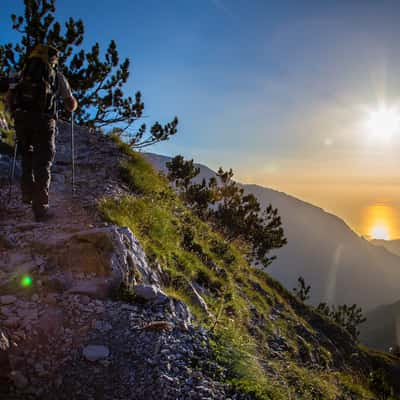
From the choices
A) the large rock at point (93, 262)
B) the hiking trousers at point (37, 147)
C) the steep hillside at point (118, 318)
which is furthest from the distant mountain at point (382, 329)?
the hiking trousers at point (37, 147)

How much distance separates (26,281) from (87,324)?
0.99m

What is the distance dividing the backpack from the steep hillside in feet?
6.14

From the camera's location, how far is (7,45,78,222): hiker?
5332 millimetres

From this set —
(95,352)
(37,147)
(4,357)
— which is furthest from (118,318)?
(37,147)

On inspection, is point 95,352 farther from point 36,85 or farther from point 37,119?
point 36,85

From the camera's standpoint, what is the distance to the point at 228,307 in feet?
22.0

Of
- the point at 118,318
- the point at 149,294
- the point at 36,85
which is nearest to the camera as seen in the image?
the point at 118,318

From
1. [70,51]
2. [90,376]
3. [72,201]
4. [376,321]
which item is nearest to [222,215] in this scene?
[70,51]

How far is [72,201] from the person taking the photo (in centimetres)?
650

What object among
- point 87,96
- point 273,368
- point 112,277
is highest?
point 87,96

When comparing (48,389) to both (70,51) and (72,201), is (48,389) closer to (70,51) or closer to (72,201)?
(72,201)

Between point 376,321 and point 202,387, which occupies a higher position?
point 202,387

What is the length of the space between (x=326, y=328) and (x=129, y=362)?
13.9 metres

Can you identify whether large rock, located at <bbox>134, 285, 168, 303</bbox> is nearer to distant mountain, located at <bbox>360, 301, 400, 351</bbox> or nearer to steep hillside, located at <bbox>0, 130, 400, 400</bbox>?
steep hillside, located at <bbox>0, 130, 400, 400</bbox>
